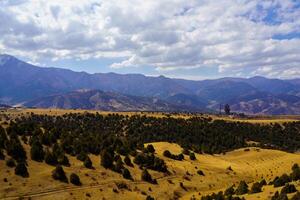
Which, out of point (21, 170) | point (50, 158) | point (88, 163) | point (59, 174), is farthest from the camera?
point (88, 163)

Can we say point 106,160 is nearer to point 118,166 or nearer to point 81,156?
point 118,166

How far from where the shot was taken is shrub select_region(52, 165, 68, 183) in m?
56.4

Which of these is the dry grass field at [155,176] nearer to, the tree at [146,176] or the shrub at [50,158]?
the tree at [146,176]

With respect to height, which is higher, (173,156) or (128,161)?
(128,161)

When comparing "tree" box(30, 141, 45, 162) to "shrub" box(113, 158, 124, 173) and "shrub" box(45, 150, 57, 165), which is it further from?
"shrub" box(113, 158, 124, 173)

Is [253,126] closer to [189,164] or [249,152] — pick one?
[249,152]

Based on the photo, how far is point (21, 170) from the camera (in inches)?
2138

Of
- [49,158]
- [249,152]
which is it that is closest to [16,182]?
[49,158]

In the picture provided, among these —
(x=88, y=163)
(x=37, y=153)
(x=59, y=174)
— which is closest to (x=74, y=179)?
(x=59, y=174)

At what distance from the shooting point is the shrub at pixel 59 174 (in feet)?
185

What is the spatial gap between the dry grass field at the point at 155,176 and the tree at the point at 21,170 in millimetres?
645

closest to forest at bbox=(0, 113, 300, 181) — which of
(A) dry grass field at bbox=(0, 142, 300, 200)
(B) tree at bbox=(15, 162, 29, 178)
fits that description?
(B) tree at bbox=(15, 162, 29, 178)

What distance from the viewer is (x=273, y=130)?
15800 cm

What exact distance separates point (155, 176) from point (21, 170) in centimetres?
2410
